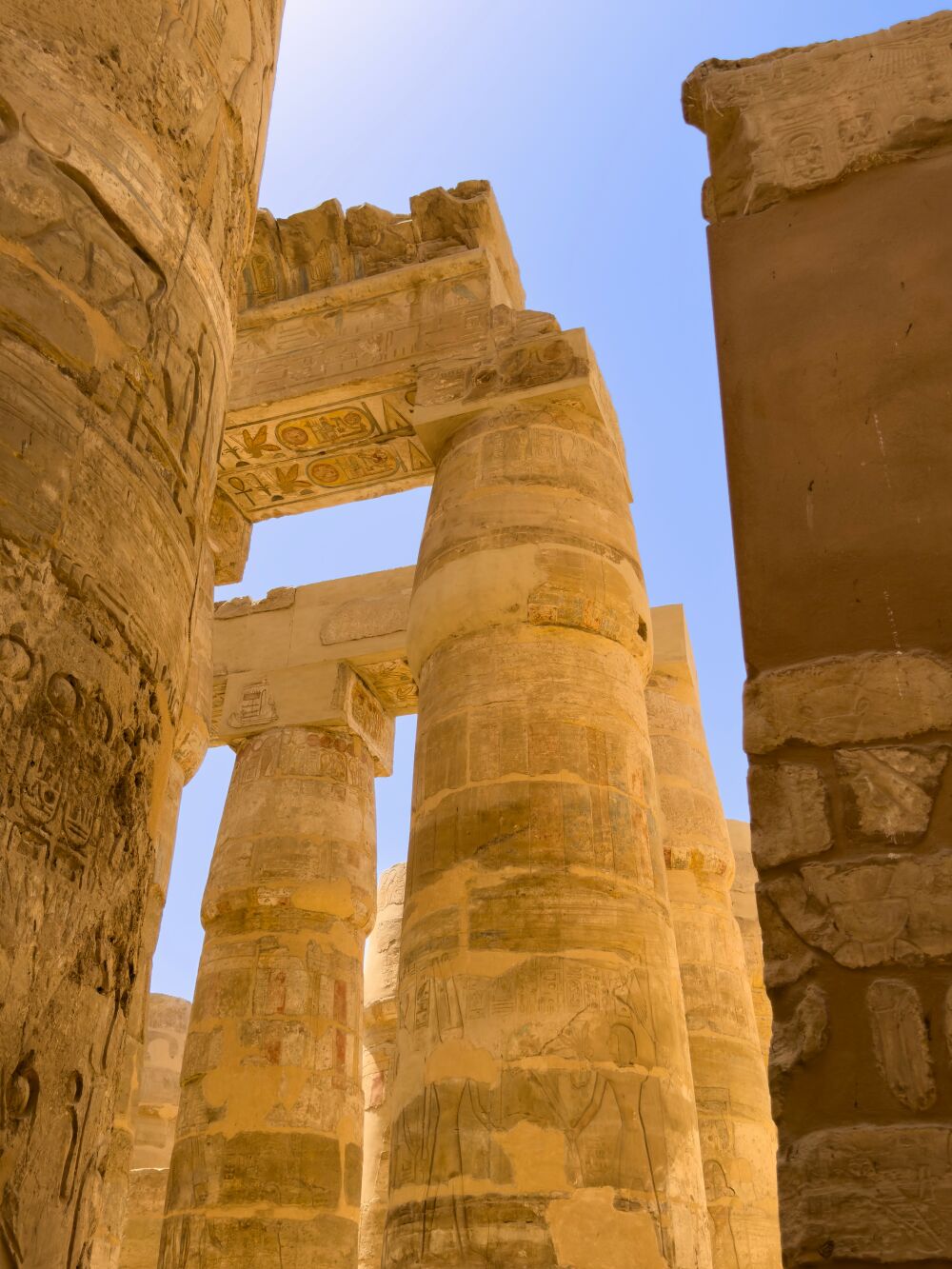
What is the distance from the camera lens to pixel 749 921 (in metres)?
14.4

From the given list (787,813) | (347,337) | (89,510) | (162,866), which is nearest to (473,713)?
(162,866)

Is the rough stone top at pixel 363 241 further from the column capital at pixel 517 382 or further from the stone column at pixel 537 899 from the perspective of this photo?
the stone column at pixel 537 899

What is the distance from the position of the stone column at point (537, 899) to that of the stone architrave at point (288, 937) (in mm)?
3227

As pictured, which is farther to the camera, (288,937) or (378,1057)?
(378,1057)

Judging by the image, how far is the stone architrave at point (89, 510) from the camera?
1.90 meters

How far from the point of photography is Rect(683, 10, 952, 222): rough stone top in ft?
12.3

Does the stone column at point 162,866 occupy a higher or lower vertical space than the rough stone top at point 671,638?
lower

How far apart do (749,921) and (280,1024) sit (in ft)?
24.4

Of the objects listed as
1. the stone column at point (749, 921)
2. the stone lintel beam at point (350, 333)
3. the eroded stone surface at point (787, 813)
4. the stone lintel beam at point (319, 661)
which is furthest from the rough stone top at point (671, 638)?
the eroded stone surface at point (787, 813)

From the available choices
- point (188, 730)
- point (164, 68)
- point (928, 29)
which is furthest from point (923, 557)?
point (188, 730)

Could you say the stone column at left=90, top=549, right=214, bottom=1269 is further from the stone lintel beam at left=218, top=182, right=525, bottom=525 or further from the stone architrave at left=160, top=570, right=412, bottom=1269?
the stone lintel beam at left=218, top=182, right=525, bottom=525

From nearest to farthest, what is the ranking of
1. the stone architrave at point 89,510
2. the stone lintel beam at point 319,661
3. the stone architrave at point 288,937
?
the stone architrave at point 89,510 → the stone architrave at point 288,937 → the stone lintel beam at point 319,661

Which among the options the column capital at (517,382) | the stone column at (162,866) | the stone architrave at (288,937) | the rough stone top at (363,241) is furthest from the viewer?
the rough stone top at (363,241)

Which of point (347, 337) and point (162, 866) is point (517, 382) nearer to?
point (347, 337)
